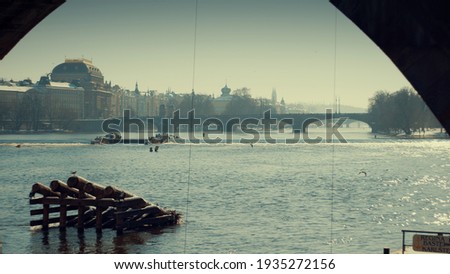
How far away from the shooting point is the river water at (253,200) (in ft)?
123

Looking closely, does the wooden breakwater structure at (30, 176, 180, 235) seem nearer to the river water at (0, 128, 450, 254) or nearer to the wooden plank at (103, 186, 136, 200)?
the wooden plank at (103, 186, 136, 200)

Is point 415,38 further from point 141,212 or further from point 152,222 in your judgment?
point 152,222

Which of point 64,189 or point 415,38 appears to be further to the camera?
point 64,189

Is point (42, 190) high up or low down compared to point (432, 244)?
down

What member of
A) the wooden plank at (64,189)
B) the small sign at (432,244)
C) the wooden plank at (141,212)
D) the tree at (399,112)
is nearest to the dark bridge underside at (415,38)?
the small sign at (432,244)

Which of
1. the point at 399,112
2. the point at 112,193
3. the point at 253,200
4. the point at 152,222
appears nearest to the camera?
the point at 112,193

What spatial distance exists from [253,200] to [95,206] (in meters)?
21.3

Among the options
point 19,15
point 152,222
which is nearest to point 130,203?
point 152,222

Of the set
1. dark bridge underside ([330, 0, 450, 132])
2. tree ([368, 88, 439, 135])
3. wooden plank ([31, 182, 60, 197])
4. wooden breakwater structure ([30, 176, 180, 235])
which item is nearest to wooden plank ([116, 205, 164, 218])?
wooden breakwater structure ([30, 176, 180, 235])

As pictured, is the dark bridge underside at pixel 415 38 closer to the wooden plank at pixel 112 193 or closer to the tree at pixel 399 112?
the wooden plank at pixel 112 193

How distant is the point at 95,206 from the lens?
124 ft

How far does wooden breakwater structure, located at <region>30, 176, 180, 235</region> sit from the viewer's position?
35562 mm
